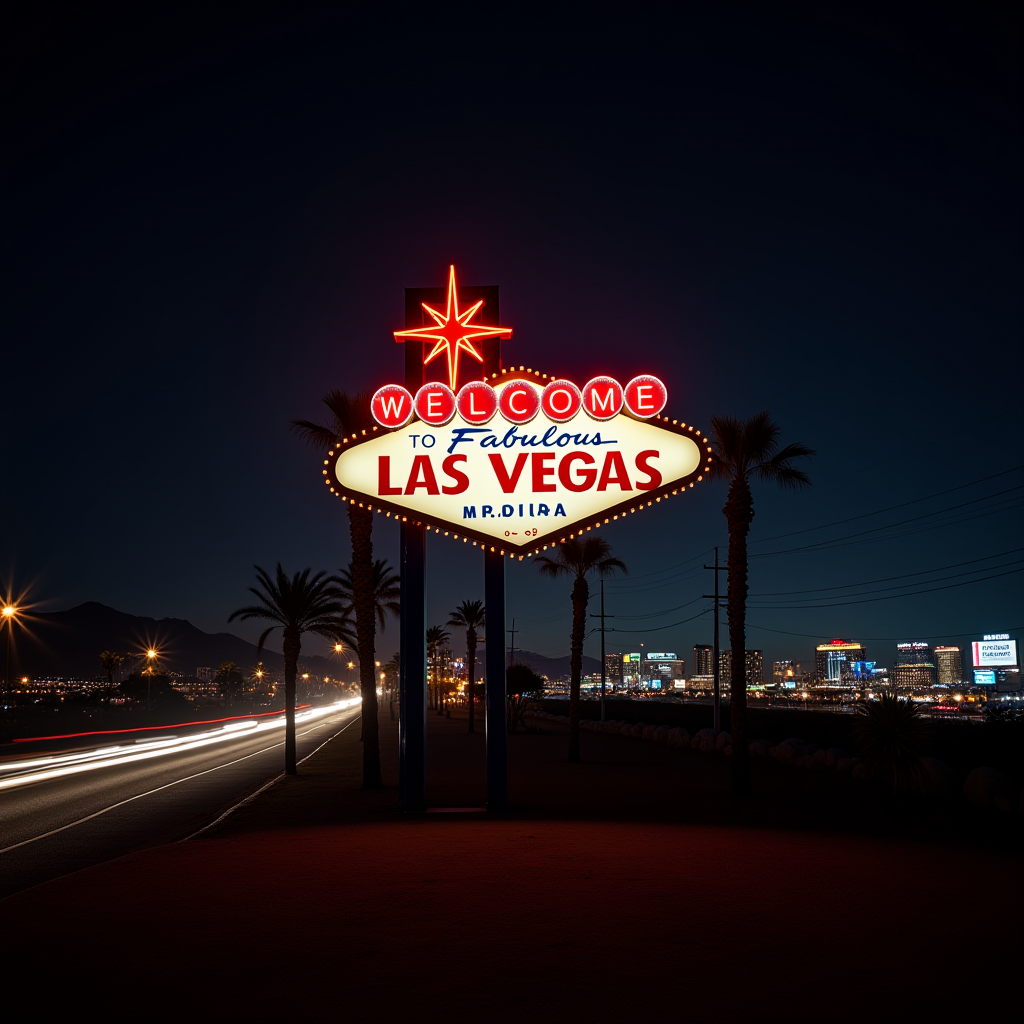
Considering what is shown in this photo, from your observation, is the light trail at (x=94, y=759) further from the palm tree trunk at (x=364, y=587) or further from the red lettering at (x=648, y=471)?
the red lettering at (x=648, y=471)

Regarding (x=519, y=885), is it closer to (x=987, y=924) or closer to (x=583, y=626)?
(x=987, y=924)

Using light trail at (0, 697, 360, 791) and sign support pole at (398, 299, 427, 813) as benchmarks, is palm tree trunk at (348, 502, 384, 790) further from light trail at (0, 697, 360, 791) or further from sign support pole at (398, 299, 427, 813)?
light trail at (0, 697, 360, 791)

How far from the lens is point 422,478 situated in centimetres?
1559

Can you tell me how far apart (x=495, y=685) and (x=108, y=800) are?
10.4 metres

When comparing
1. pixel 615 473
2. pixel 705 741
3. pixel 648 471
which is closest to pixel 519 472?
pixel 615 473

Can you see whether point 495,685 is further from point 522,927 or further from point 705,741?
point 705,741

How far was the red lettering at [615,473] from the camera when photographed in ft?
50.3

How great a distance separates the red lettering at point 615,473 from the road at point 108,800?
9.04 metres

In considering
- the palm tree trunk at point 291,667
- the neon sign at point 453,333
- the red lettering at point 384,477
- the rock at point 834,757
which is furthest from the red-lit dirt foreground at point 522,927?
the palm tree trunk at point 291,667

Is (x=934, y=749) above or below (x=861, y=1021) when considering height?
below

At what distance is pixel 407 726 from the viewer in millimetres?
15469

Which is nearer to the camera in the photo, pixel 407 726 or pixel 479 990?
pixel 479 990

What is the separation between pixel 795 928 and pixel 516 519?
29.5 feet

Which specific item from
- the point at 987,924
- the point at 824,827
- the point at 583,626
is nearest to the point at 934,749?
the point at 583,626
